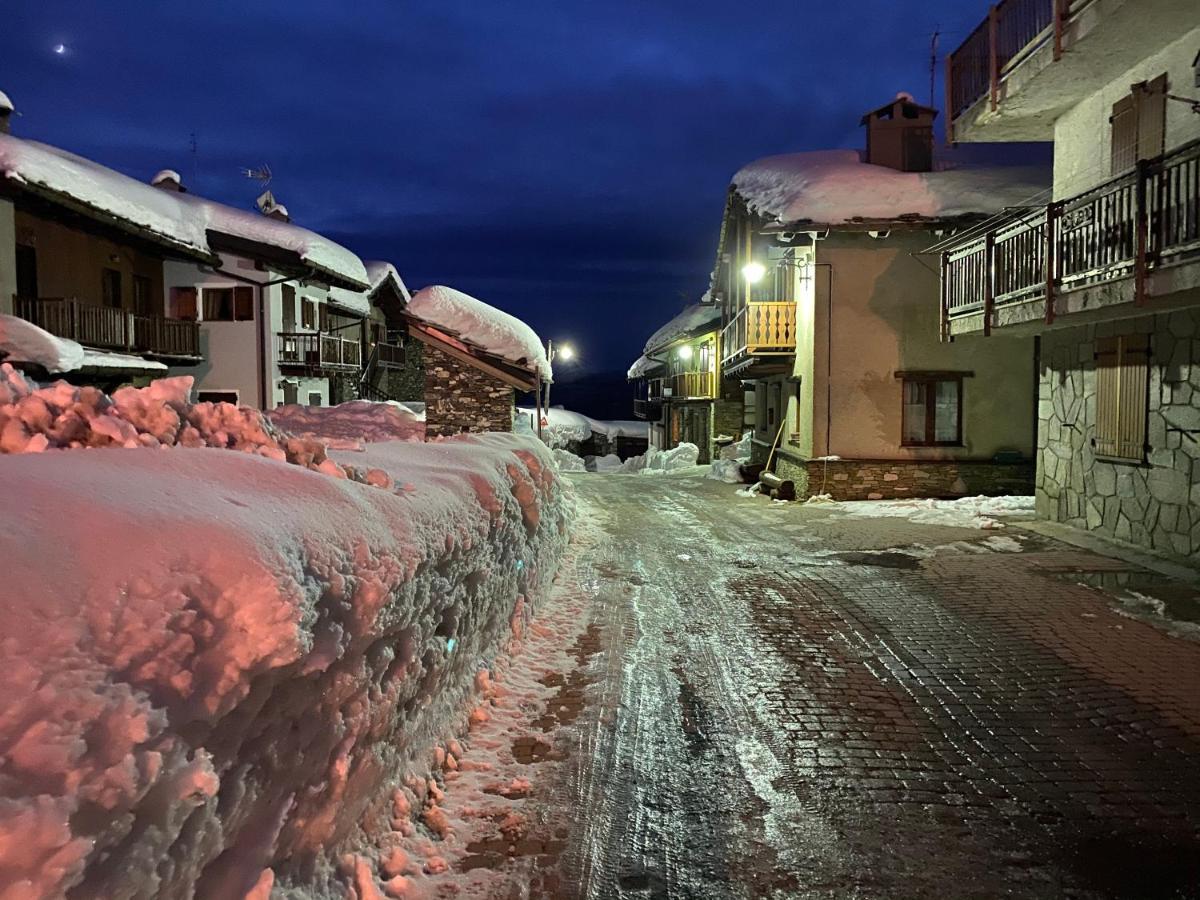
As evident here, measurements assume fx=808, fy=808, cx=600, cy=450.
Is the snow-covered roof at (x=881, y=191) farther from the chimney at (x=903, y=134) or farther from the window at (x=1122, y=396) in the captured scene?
the window at (x=1122, y=396)

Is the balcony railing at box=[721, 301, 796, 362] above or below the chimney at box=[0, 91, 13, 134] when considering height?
below

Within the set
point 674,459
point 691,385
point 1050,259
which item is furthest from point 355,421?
point 691,385

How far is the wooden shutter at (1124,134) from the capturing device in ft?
37.5

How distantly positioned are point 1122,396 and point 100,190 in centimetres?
2065

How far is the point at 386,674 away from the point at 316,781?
2.30ft

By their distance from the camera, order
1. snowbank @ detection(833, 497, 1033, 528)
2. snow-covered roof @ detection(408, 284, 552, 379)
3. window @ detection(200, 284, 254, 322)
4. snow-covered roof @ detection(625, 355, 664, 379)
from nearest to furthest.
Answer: snowbank @ detection(833, 497, 1033, 528) < snow-covered roof @ detection(408, 284, 552, 379) < window @ detection(200, 284, 254, 322) < snow-covered roof @ detection(625, 355, 664, 379)

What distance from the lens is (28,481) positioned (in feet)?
8.69

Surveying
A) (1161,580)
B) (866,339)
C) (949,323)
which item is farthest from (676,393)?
(1161,580)

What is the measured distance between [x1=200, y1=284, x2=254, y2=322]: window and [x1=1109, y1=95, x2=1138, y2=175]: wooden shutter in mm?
23982

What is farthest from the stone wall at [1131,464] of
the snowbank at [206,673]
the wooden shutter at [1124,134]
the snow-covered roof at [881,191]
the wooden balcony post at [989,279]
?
the snowbank at [206,673]

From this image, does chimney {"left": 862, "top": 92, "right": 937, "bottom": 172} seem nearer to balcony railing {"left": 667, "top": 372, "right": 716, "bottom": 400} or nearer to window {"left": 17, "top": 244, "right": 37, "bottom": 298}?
balcony railing {"left": 667, "top": 372, "right": 716, "bottom": 400}

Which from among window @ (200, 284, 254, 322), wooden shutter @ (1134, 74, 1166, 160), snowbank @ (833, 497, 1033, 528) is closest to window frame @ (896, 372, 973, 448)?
snowbank @ (833, 497, 1033, 528)

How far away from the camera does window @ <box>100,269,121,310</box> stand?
21.2m

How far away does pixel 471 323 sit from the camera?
16.7 m
